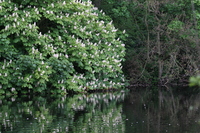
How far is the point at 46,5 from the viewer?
2080 centimetres

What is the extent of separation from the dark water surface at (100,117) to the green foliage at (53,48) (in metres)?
2.60

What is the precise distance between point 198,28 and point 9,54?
1212cm

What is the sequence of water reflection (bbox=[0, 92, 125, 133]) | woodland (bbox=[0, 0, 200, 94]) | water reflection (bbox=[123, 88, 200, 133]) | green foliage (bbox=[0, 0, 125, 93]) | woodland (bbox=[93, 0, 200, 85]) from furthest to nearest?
woodland (bbox=[93, 0, 200, 85]) < woodland (bbox=[0, 0, 200, 94]) < green foliage (bbox=[0, 0, 125, 93]) < water reflection (bbox=[123, 88, 200, 133]) < water reflection (bbox=[0, 92, 125, 133])

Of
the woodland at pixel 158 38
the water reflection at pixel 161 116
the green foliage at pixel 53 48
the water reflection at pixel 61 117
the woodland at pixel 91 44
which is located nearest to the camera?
the water reflection at pixel 61 117

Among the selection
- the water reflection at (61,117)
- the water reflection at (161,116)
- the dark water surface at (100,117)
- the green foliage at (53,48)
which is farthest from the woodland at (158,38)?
the water reflection at (61,117)

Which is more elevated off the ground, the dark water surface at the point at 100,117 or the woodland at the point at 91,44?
the woodland at the point at 91,44

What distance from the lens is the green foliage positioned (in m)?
19.5

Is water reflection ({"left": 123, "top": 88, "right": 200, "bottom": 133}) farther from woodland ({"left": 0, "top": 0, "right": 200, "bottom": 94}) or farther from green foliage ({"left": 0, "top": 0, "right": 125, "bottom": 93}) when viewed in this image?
woodland ({"left": 0, "top": 0, "right": 200, "bottom": 94})

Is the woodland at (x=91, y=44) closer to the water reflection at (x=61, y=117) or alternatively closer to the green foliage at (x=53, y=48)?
the green foliage at (x=53, y=48)

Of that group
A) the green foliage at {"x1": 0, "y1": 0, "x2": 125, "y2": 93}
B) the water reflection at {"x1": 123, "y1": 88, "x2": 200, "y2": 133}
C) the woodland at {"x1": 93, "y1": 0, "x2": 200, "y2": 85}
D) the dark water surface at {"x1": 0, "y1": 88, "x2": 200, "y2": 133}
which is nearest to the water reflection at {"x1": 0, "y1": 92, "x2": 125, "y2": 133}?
the dark water surface at {"x1": 0, "y1": 88, "x2": 200, "y2": 133}

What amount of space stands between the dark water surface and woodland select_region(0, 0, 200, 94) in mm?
2987

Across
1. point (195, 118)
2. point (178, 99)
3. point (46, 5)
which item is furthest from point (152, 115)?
point (46, 5)

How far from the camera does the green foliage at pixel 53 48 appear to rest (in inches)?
768

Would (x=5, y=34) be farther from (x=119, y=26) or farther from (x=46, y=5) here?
Answer: (x=119, y=26)
